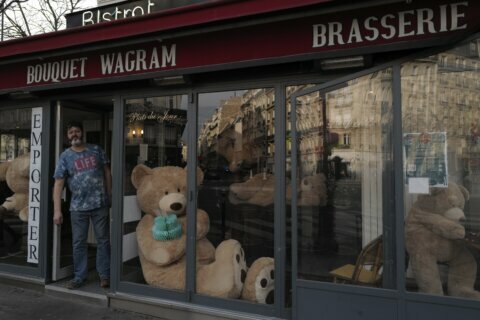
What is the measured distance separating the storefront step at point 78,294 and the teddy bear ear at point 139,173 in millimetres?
1290

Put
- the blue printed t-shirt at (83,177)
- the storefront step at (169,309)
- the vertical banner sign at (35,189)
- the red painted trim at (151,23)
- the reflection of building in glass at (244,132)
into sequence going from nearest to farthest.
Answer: the red painted trim at (151,23) → the storefront step at (169,309) → the reflection of building in glass at (244,132) → the blue printed t-shirt at (83,177) → the vertical banner sign at (35,189)

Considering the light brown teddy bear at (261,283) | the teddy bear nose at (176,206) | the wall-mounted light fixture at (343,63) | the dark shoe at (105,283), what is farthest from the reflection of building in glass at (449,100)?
the dark shoe at (105,283)

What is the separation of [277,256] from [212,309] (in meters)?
0.83

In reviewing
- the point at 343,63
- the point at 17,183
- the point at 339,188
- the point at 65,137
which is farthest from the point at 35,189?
the point at 343,63

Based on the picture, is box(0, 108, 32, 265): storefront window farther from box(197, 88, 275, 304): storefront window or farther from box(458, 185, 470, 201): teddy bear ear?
box(458, 185, 470, 201): teddy bear ear

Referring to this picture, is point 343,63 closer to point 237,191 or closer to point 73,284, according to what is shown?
point 237,191

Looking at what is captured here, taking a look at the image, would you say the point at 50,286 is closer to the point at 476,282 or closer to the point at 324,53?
the point at 324,53

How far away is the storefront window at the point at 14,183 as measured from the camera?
17.4 feet

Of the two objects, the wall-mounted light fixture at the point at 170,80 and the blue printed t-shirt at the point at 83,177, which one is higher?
the wall-mounted light fixture at the point at 170,80

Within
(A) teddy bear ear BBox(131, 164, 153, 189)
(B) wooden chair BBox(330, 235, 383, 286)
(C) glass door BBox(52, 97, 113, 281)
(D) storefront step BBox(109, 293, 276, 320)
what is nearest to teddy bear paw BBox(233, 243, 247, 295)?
(D) storefront step BBox(109, 293, 276, 320)

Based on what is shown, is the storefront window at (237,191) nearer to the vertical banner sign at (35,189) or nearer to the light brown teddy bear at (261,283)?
the light brown teddy bear at (261,283)

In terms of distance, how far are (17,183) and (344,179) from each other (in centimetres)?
426

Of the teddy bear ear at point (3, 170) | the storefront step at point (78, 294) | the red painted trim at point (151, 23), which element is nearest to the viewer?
the red painted trim at point (151, 23)

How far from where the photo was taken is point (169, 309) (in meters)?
A: 4.10
